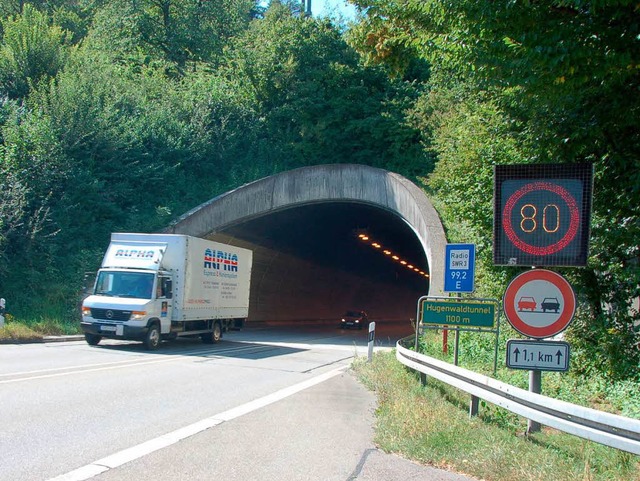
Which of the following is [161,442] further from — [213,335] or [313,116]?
[313,116]

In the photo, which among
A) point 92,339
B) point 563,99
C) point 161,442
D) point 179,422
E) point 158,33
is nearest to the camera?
point 161,442

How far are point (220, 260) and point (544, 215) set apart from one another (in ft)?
58.6

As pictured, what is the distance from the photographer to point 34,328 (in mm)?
22844

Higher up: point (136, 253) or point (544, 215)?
point (136, 253)

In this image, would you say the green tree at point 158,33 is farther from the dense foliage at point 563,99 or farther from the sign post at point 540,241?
the sign post at point 540,241

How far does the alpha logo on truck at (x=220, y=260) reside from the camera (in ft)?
77.6

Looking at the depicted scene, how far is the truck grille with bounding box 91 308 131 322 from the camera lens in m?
19.9

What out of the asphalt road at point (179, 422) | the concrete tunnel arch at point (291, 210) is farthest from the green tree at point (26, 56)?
the asphalt road at point (179, 422)

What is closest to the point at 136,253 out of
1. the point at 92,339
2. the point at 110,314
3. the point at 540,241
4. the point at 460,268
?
the point at 110,314

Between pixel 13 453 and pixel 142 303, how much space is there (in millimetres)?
13309

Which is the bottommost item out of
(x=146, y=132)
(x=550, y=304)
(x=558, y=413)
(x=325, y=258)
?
(x=558, y=413)

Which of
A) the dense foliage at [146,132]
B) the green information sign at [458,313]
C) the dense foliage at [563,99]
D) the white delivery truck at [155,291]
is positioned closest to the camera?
the dense foliage at [563,99]

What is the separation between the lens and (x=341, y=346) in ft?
91.0

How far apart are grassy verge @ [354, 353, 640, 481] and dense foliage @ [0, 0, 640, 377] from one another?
13.7 feet
